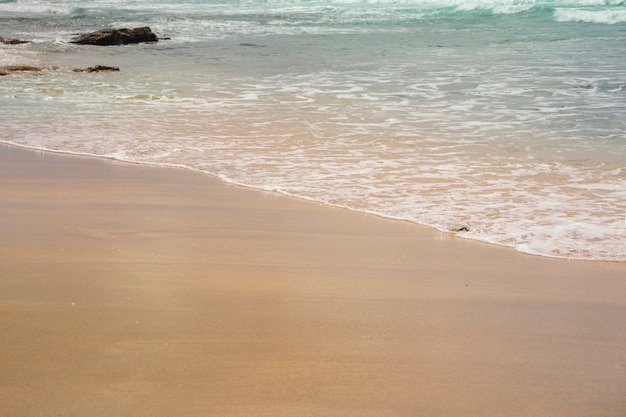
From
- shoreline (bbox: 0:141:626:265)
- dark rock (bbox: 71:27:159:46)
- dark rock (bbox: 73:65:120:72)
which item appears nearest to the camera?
shoreline (bbox: 0:141:626:265)

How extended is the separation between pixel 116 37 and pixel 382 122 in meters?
11.8

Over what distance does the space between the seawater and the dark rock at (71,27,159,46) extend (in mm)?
645

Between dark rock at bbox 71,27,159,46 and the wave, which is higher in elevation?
the wave

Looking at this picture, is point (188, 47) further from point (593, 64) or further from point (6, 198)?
point (6, 198)

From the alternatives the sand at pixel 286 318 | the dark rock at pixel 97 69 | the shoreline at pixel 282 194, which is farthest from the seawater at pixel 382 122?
the sand at pixel 286 318

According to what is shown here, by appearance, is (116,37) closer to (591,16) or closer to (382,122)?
(382,122)

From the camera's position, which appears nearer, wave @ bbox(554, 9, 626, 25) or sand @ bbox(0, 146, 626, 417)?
sand @ bbox(0, 146, 626, 417)

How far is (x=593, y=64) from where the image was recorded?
13898mm

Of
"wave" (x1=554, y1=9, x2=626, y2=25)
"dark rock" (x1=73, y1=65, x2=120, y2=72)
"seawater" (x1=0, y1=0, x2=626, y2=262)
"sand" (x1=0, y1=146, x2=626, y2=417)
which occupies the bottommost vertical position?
"dark rock" (x1=73, y1=65, x2=120, y2=72)

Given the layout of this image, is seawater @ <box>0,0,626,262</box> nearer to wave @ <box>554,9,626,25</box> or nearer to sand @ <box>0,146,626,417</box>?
sand @ <box>0,146,626,417</box>

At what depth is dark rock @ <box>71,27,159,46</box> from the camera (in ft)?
60.1

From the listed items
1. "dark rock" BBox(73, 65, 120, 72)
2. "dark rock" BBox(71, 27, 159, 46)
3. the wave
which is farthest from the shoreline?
the wave

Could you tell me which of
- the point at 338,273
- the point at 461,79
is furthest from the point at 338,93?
the point at 338,273

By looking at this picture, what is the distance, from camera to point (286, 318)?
3.20m
